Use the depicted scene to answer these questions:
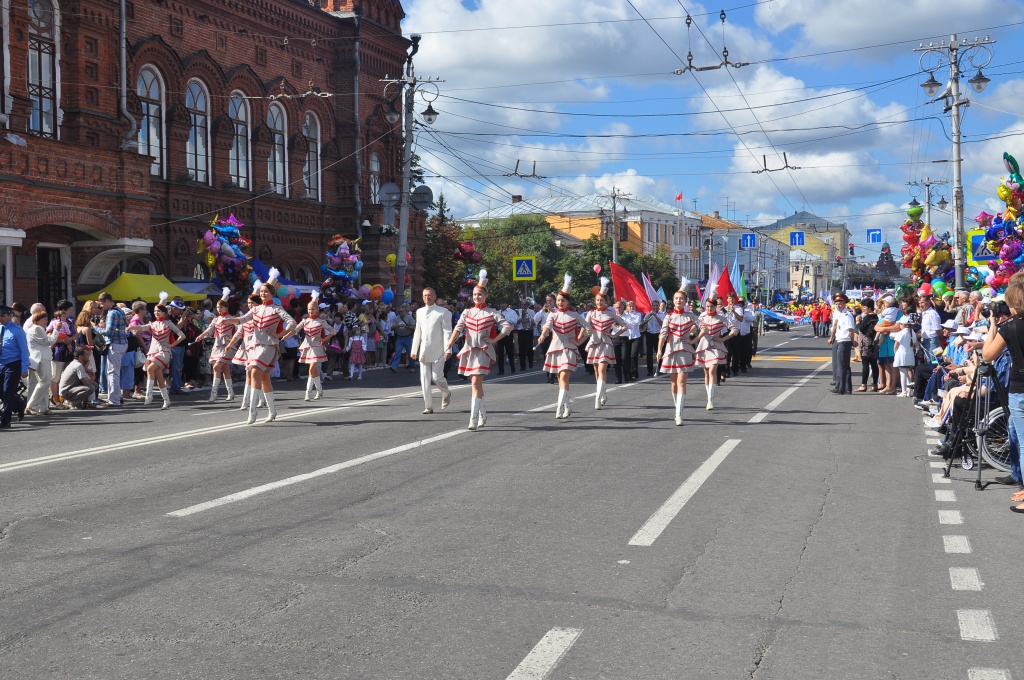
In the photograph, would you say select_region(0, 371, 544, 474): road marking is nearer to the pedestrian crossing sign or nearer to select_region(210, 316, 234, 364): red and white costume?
select_region(210, 316, 234, 364): red and white costume

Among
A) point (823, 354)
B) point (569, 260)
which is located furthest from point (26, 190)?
point (569, 260)

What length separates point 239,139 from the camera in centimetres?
3384

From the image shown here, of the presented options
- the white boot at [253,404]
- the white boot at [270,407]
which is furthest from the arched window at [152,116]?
the white boot at [253,404]

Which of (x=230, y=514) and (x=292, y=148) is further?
(x=292, y=148)

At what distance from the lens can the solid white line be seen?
830 centimetres

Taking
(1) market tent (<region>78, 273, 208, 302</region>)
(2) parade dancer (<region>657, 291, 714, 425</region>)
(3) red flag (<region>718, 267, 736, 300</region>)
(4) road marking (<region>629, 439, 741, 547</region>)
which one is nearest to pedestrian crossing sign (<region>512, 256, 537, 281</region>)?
(3) red flag (<region>718, 267, 736, 300</region>)

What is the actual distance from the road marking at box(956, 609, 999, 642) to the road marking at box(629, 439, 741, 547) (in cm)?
209

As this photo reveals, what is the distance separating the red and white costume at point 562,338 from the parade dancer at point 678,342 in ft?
4.19

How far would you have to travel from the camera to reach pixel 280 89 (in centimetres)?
3516

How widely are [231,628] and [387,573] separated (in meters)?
1.23

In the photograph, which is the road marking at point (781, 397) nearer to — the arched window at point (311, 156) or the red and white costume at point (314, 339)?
the red and white costume at point (314, 339)

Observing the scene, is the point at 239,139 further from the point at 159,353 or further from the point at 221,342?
the point at 159,353

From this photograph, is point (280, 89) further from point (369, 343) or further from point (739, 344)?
point (739, 344)

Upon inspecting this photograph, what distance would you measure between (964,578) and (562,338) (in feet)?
32.5
